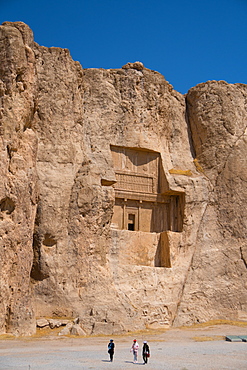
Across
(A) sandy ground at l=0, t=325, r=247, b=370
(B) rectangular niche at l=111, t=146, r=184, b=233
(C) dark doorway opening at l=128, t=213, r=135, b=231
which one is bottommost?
(A) sandy ground at l=0, t=325, r=247, b=370

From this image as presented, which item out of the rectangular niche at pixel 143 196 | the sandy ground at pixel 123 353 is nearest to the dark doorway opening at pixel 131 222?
the rectangular niche at pixel 143 196

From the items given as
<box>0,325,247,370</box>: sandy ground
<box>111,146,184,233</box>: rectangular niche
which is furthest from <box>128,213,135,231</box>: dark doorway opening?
<box>0,325,247,370</box>: sandy ground

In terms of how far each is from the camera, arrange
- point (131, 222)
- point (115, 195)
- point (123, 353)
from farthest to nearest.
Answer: point (131, 222), point (115, 195), point (123, 353)

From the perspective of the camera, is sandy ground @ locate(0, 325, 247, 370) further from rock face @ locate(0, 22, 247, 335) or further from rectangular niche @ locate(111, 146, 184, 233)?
rectangular niche @ locate(111, 146, 184, 233)

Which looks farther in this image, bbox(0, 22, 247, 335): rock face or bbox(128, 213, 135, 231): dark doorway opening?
bbox(128, 213, 135, 231): dark doorway opening

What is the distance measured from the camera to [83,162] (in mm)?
26828

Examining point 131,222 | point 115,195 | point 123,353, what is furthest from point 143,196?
point 123,353

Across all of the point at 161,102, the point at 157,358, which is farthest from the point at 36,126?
the point at 157,358

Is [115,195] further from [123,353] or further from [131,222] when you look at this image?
[123,353]

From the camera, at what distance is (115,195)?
28.6m

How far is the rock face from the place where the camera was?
886 inches

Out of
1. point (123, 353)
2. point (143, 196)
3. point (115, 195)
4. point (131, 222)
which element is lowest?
point (123, 353)

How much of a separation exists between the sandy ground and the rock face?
199 centimetres

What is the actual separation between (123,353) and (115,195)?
486 inches
